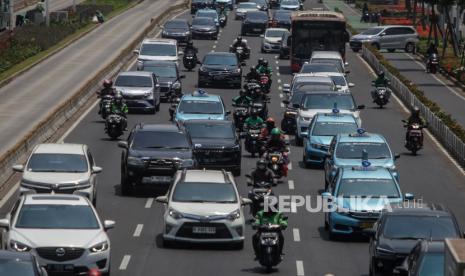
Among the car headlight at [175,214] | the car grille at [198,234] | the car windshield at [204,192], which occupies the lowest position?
the car grille at [198,234]

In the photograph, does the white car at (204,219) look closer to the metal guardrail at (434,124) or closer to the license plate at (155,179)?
the license plate at (155,179)

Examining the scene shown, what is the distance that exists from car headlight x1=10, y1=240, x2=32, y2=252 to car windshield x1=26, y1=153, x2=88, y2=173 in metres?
8.52

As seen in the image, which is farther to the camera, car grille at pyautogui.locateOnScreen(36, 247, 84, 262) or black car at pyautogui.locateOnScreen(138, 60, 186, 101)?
black car at pyautogui.locateOnScreen(138, 60, 186, 101)

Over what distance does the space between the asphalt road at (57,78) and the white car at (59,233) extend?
18.1 metres

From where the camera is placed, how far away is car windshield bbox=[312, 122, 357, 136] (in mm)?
43062

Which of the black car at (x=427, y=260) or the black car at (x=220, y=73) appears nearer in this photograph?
the black car at (x=427, y=260)

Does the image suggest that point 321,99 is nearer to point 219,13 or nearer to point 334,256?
point 334,256

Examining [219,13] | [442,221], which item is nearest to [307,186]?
[442,221]

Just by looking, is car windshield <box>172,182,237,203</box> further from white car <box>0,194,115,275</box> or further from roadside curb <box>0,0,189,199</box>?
roadside curb <box>0,0,189,199</box>

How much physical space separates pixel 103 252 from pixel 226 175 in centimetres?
702

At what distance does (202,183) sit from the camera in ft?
101

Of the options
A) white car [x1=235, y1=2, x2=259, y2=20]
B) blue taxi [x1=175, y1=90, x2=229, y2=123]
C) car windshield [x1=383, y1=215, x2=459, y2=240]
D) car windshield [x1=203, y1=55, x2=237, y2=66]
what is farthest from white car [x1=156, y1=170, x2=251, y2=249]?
white car [x1=235, y1=2, x2=259, y2=20]

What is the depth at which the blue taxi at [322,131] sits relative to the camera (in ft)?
139

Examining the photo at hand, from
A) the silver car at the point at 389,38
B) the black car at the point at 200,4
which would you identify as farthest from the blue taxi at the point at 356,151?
the black car at the point at 200,4
